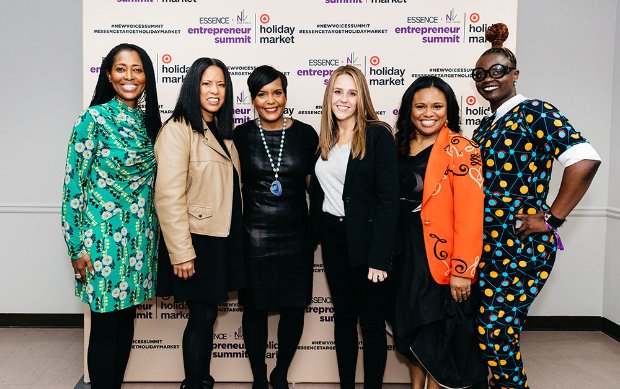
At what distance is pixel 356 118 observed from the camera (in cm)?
215

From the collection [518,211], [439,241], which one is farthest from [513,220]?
[439,241]

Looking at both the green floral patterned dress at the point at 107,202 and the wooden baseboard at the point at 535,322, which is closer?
the green floral patterned dress at the point at 107,202

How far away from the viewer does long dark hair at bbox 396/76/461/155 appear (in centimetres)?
201

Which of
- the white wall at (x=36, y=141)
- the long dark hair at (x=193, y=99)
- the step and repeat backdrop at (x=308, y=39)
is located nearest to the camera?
the long dark hair at (x=193, y=99)

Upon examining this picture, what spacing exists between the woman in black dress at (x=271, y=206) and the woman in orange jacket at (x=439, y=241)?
52 cm

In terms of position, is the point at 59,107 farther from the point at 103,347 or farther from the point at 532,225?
the point at 532,225

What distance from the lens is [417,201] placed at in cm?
201

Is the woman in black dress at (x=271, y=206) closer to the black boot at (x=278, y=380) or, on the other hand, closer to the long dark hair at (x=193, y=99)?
the black boot at (x=278, y=380)

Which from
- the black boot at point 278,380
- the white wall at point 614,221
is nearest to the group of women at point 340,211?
the black boot at point 278,380

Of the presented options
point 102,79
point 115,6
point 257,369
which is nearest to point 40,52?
point 115,6

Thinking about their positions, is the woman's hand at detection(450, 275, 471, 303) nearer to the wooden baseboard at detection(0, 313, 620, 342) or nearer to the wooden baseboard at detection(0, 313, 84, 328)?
the wooden baseboard at detection(0, 313, 620, 342)

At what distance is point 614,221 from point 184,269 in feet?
10.3

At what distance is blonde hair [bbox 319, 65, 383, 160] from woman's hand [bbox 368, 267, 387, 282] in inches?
19.8

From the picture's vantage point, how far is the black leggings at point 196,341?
7.00ft
